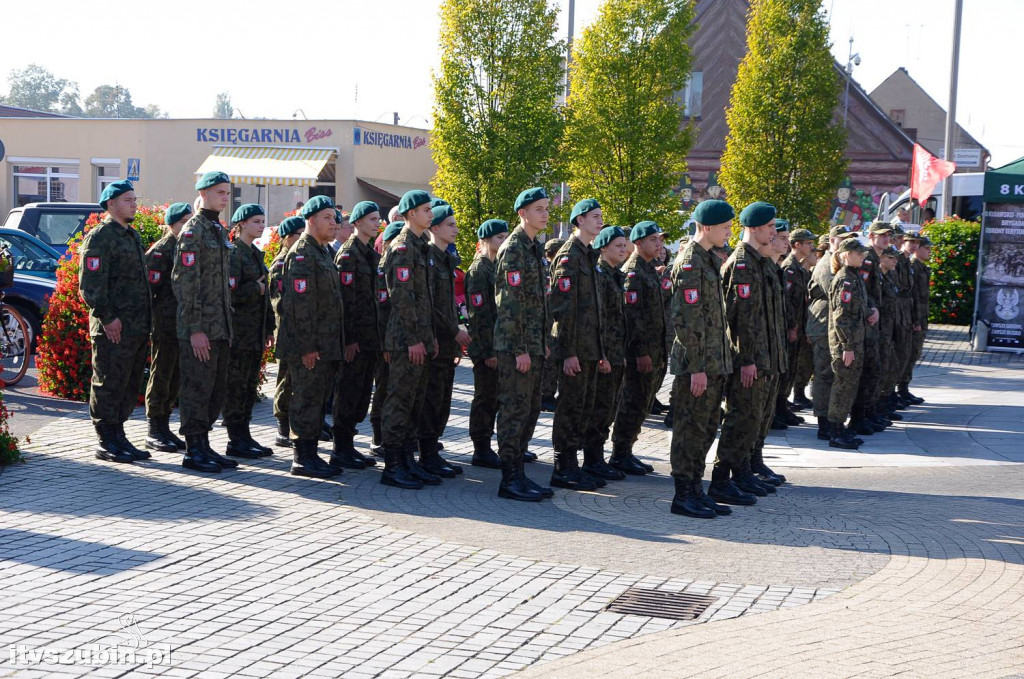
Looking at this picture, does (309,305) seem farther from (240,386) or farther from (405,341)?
(240,386)

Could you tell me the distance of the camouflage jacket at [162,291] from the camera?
31.6 feet

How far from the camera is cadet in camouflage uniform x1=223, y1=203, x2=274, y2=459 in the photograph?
9602mm

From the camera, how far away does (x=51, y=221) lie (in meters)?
17.3

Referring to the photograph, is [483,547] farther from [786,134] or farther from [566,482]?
[786,134]

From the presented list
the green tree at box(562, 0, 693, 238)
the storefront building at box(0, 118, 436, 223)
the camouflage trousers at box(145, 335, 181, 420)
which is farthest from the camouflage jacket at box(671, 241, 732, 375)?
the storefront building at box(0, 118, 436, 223)

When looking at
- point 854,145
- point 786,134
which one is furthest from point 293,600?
point 854,145

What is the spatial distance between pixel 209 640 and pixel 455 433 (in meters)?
6.56

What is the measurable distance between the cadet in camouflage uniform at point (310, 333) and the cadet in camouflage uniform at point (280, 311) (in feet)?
0.59

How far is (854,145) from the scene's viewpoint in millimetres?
39188

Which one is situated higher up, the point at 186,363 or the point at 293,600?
the point at 186,363

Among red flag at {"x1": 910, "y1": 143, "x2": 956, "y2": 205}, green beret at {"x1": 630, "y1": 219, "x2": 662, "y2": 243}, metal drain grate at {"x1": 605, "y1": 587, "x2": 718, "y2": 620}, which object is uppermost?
red flag at {"x1": 910, "y1": 143, "x2": 956, "y2": 205}

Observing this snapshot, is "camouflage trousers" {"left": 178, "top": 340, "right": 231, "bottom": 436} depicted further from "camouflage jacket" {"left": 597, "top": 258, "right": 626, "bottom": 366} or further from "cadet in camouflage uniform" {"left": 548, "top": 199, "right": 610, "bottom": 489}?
"camouflage jacket" {"left": 597, "top": 258, "right": 626, "bottom": 366}

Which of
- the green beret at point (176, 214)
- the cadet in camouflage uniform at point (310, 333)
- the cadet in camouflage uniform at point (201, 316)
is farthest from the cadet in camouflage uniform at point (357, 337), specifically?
the green beret at point (176, 214)

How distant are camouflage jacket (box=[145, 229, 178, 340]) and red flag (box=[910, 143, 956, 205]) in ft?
64.9
